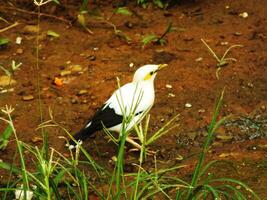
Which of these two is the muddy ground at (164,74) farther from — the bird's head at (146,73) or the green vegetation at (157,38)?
the bird's head at (146,73)

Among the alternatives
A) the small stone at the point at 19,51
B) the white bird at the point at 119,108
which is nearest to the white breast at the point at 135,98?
the white bird at the point at 119,108

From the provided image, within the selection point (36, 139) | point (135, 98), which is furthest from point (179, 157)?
point (36, 139)

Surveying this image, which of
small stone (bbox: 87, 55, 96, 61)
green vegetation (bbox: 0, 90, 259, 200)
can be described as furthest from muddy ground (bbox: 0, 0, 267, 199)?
green vegetation (bbox: 0, 90, 259, 200)

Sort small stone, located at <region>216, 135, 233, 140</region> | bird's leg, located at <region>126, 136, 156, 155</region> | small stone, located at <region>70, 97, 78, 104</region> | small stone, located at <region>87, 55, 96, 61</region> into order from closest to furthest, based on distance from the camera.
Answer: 1. bird's leg, located at <region>126, 136, 156, 155</region>
2. small stone, located at <region>216, 135, 233, 140</region>
3. small stone, located at <region>70, 97, 78, 104</region>
4. small stone, located at <region>87, 55, 96, 61</region>

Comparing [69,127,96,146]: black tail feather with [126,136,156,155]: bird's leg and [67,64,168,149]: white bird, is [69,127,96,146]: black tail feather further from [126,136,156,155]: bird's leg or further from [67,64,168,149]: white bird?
[126,136,156,155]: bird's leg

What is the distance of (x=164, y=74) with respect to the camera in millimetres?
5559

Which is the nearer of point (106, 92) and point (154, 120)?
point (154, 120)

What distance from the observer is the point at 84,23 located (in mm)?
6176

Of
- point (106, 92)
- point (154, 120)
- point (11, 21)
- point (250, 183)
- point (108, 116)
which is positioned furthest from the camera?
point (11, 21)

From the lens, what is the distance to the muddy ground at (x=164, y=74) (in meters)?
4.76

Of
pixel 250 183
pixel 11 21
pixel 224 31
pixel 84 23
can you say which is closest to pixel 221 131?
pixel 250 183

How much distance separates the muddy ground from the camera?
15.6 ft

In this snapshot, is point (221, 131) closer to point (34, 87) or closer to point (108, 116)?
point (108, 116)

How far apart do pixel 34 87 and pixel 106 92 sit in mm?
576
